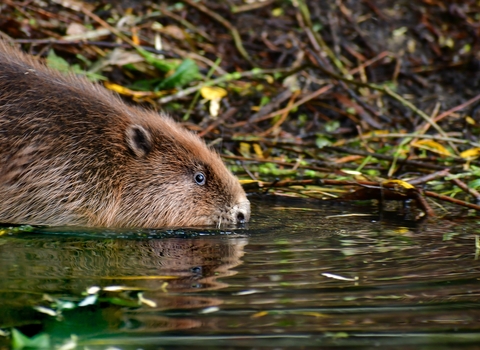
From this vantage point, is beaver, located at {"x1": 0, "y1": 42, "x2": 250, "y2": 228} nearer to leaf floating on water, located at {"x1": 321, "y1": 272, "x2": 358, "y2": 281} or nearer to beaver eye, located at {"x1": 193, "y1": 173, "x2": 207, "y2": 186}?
beaver eye, located at {"x1": 193, "y1": 173, "x2": 207, "y2": 186}

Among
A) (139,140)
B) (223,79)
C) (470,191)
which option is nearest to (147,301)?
(139,140)

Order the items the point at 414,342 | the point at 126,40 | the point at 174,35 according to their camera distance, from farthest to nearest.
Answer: the point at 174,35, the point at 126,40, the point at 414,342

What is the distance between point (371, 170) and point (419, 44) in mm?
3625

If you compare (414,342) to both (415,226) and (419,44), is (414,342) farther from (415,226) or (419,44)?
(419,44)

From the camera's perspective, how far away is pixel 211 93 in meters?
7.63

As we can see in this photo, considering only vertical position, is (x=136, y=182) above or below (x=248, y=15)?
below

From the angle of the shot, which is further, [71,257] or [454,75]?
[454,75]

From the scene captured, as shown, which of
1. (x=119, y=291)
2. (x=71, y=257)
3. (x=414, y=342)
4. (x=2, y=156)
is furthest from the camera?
(x=2, y=156)

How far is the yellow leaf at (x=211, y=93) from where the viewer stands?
760cm

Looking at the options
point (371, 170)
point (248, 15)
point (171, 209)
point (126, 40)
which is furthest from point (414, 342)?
point (248, 15)

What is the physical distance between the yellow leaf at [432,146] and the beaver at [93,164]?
2247 millimetres

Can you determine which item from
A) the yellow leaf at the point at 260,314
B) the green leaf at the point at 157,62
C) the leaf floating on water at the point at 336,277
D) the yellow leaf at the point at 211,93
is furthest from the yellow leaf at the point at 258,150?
the yellow leaf at the point at 260,314

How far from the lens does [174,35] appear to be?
8.66m

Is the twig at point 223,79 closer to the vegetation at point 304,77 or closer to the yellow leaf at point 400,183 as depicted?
the vegetation at point 304,77
